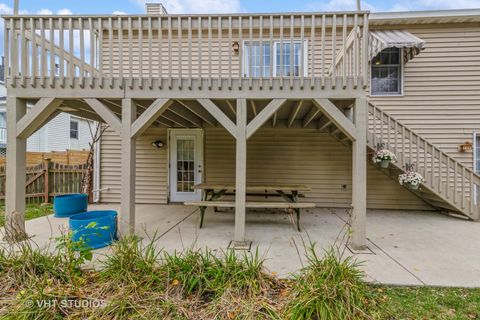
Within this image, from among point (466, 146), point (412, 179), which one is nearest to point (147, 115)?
point (412, 179)

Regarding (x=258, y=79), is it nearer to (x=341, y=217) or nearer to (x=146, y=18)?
(x=146, y=18)

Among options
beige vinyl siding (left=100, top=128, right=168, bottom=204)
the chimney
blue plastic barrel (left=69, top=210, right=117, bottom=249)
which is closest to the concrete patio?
blue plastic barrel (left=69, top=210, right=117, bottom=249)

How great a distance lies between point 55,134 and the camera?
14156 mm

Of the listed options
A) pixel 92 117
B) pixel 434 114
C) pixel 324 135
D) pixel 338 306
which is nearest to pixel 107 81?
pixel 92 117

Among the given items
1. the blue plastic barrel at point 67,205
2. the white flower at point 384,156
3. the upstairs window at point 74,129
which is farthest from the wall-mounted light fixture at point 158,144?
the upstairs window at point 74,129

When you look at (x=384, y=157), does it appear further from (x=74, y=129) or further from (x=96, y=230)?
(x=74, y=129)

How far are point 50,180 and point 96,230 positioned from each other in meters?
4.88

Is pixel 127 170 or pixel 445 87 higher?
pixel 445 87

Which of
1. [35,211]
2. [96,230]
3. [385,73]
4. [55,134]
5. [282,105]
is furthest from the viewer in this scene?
[55,134]

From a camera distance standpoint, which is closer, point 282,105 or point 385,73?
point 282,105

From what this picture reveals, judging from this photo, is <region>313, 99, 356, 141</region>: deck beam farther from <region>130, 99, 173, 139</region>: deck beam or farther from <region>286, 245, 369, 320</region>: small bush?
<region>130, 99, 173, 139</region>: deck beam

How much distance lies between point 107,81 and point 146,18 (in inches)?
45.0

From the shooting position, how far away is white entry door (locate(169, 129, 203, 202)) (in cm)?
755

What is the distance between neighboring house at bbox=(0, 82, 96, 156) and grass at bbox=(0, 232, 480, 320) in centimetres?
1117
